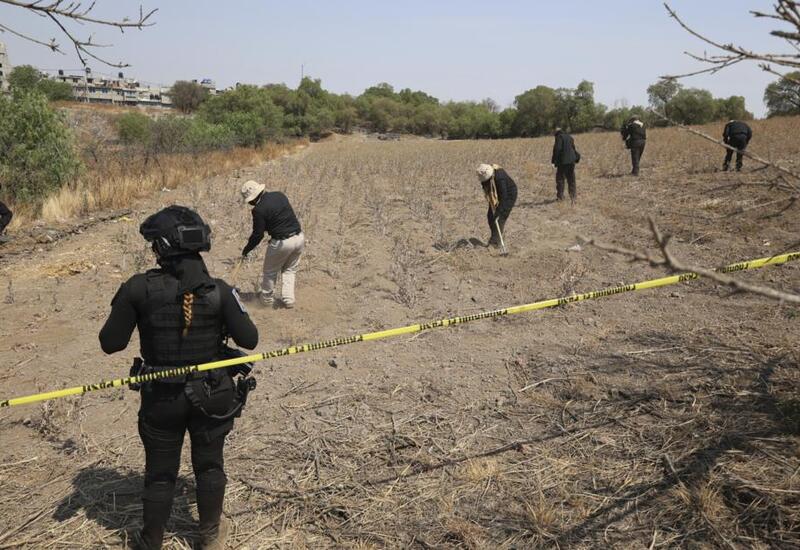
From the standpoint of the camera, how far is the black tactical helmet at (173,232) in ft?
8.38

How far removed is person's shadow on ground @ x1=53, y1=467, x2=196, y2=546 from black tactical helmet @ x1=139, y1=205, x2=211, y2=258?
61.3 inches

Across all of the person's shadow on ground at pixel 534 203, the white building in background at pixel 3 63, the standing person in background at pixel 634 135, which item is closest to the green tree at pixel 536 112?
the standing person in background at pixel 634 135

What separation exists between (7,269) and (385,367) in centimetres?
655

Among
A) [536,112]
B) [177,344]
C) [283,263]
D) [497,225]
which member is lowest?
[283,263]

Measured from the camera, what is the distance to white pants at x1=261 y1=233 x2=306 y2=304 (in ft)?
20.1

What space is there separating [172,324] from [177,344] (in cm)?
10

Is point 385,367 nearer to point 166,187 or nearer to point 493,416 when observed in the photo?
point 493,416

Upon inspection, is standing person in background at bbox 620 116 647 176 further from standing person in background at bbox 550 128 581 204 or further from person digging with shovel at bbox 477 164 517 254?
person digging with shovel at bbox 477 164 517 254

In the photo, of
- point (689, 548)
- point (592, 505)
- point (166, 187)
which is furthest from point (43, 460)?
point (166, 187)

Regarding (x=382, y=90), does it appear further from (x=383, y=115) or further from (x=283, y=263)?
(x=283, y=263)

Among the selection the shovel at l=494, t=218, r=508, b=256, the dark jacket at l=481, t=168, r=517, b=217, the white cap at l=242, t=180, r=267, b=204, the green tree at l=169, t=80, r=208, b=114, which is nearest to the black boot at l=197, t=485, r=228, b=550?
the white cap at l=242, t=180, r=267, b=204

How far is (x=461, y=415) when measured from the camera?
4.09 metres

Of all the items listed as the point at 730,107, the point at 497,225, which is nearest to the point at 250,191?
the point at 497,225

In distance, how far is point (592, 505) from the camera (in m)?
3.12
